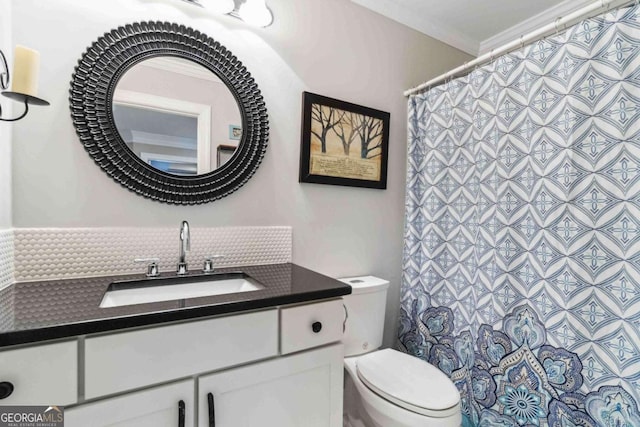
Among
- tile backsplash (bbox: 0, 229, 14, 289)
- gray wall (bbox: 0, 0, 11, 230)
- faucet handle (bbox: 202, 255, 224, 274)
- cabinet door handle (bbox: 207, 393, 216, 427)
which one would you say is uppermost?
gray wall (bbox: 0, 0, 11, 230)

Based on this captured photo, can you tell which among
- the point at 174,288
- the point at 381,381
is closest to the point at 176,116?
the point at 174,288

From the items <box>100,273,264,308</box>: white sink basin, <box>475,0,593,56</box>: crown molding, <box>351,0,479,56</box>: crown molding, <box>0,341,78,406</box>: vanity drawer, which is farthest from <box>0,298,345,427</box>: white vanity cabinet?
<box>475,0,593,56</box>: crown molding

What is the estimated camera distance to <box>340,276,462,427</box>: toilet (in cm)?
117

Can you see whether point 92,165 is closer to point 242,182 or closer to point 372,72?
point 242,182

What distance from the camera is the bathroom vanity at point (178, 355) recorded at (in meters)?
0.71

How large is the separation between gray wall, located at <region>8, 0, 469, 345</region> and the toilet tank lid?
82 millimetres

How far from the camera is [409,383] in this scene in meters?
1.31

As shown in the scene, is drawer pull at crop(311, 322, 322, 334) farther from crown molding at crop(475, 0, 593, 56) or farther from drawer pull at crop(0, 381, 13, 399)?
crown molding at crop(475, 0, 593, 56)

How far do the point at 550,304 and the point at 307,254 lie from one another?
3.61 ft

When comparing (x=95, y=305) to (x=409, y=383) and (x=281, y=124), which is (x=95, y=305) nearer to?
(x=281, y=124)

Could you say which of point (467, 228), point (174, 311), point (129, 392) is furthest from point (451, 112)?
point (129, 392)

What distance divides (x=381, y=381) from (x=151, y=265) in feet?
3.52

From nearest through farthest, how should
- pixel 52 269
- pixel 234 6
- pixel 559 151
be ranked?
pixel 52 269, pixel 559 151, pixel 234 6

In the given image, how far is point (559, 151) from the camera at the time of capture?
1.24m
